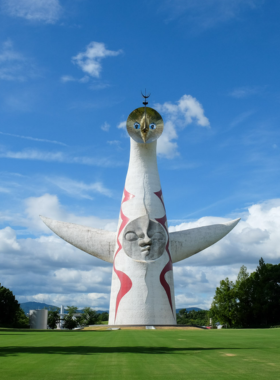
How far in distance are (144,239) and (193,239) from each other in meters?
5.30

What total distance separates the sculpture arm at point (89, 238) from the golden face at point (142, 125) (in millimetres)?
6907

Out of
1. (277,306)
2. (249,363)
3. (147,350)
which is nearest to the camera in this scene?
(249,363)

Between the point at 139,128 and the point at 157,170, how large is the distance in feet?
9.92

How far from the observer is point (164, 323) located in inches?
923

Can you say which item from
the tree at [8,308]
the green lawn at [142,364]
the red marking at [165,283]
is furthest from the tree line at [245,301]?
the green lawn at [142,364]

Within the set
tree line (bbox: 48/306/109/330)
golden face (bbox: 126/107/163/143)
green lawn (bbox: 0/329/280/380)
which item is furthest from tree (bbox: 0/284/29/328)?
green lawn (bbox: 0/329/280/380)

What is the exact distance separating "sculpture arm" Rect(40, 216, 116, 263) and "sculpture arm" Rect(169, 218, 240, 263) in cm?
420

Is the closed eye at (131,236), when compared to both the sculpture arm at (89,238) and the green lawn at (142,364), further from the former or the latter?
the green lawn at (142,364)

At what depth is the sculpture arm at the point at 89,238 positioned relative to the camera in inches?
1081

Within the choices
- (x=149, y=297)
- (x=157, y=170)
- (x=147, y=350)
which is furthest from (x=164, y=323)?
(x=147, y=350)

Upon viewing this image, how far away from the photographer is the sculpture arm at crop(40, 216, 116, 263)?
27.5 m

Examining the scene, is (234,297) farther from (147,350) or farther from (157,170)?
(147,350)

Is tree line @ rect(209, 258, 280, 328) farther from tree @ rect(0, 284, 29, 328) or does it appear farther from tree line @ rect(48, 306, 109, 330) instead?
tree @ rect(0, 284, 29, 328)

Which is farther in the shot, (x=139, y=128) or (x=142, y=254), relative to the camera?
(x=139, y=128)
